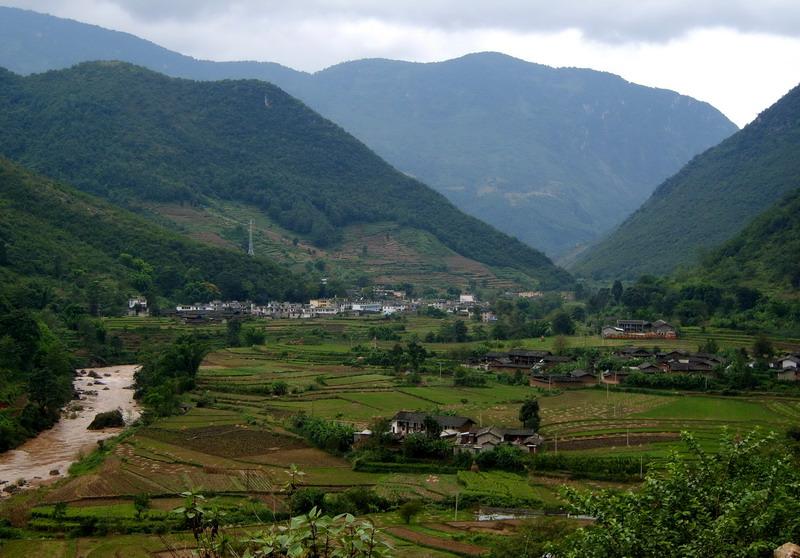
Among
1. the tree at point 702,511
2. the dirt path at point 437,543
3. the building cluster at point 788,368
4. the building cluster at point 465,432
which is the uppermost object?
the tree at point 702,511

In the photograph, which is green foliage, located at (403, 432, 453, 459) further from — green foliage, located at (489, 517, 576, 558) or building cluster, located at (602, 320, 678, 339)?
building cluster, located at (602, 320, 678, 339)

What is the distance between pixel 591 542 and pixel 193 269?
77.0 m

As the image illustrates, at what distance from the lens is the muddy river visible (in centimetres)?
3369

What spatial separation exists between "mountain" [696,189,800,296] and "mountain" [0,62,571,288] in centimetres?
3361

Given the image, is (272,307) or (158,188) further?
(158,188)

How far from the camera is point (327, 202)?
12569 centimetres

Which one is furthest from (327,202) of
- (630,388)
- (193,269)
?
(630,388)

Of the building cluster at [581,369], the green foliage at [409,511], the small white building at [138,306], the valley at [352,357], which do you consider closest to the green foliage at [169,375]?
the valley at [352,357]

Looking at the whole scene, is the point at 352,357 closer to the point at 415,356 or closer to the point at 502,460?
the point at 415,356

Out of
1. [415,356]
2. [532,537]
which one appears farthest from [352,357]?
[532,537]

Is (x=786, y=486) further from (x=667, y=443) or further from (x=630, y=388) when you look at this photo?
(x=630, y=388)

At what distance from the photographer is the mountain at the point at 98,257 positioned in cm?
7075

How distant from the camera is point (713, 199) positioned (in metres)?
123

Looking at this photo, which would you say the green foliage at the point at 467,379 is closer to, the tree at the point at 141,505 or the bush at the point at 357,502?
the bush at the point at 357,502
